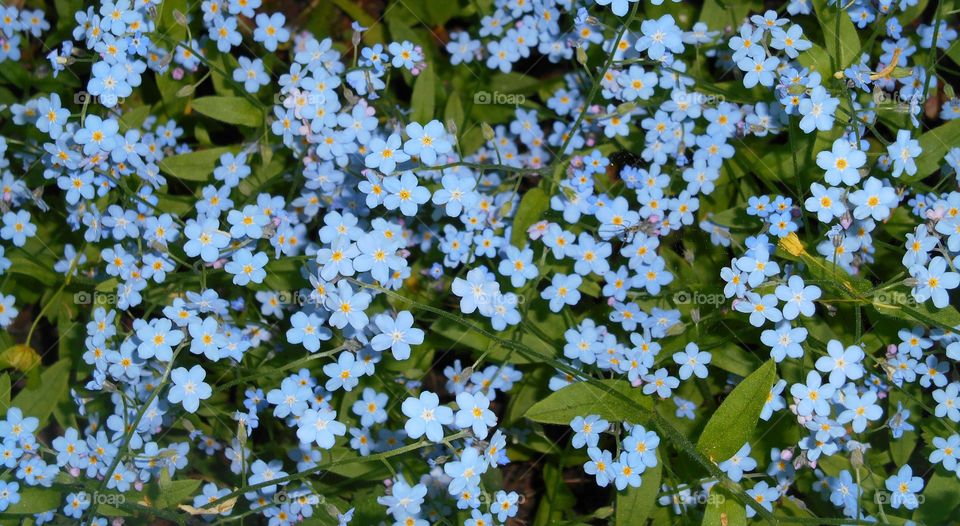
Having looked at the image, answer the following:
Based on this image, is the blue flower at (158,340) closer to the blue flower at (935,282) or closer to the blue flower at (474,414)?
the blue flower at (474,414)

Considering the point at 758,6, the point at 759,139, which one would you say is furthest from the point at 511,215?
the point at 758,6

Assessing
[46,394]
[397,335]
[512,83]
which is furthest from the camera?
[512,83]

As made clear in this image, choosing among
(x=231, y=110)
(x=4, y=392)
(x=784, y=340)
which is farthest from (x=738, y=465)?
(x=4, y=392)

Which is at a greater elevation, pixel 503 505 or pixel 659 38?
pixel 659 38

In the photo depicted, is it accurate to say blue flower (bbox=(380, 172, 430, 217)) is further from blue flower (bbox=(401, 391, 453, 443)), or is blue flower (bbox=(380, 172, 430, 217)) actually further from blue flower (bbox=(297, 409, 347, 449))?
blue flower (bbox=(297, 409, 347, 449))

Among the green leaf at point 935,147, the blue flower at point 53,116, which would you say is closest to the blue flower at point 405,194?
the blue flower at point 53,116

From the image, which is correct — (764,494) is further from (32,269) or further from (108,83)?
(32,269)

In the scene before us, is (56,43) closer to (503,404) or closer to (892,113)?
(503,404)
